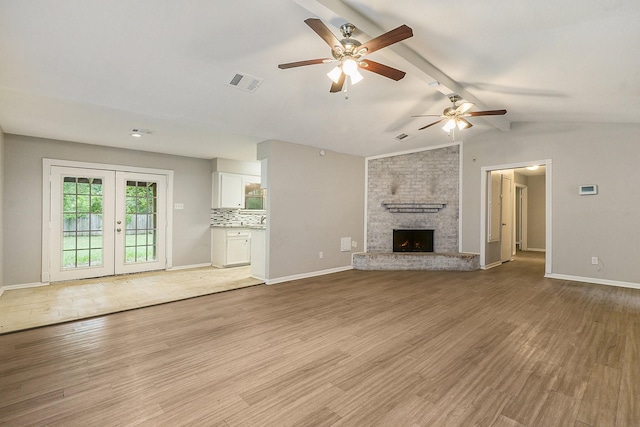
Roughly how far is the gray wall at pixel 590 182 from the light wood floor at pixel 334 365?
49.9 inches

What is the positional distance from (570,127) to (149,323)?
722cm

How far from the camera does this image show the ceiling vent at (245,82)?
3.45m

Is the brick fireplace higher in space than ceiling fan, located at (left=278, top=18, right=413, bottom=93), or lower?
lower

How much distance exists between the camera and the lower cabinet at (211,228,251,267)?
660 cm

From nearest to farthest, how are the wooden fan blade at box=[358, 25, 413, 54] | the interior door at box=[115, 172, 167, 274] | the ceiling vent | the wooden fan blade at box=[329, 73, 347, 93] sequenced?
the wooden fan blade at box=[358, 25, 413, 54], the wooden fan blade at box=[329, 73, 347, 93], the ceiling vent, the interior door at box=[115, 172, 167, 274]

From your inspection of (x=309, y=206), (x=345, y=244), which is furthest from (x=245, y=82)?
(x=345, y=244)

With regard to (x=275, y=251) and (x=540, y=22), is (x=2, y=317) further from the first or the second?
(x=540, y=22)

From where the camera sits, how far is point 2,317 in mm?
3430

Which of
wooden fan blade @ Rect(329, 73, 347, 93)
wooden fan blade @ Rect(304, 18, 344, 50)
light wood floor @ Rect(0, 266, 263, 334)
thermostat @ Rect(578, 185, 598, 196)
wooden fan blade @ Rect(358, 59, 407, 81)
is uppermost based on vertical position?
wooden fan blade @ Rect(304, 18, 344, 50)

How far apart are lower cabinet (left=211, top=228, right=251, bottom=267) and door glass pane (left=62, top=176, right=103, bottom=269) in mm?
2131

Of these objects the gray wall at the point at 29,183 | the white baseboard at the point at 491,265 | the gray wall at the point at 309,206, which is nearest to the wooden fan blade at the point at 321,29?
the gray wall at the point at 309,206

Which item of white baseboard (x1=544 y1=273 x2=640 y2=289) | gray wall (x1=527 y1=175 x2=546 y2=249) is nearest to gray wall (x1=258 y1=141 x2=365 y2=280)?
white baseboard (x1=544 y1=273 x2=640 y2=289)

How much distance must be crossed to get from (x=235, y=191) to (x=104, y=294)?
3356 millimetres

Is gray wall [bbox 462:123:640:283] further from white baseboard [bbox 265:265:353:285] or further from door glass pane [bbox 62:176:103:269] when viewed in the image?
door glass pane [bbox 62:176:103:269]
